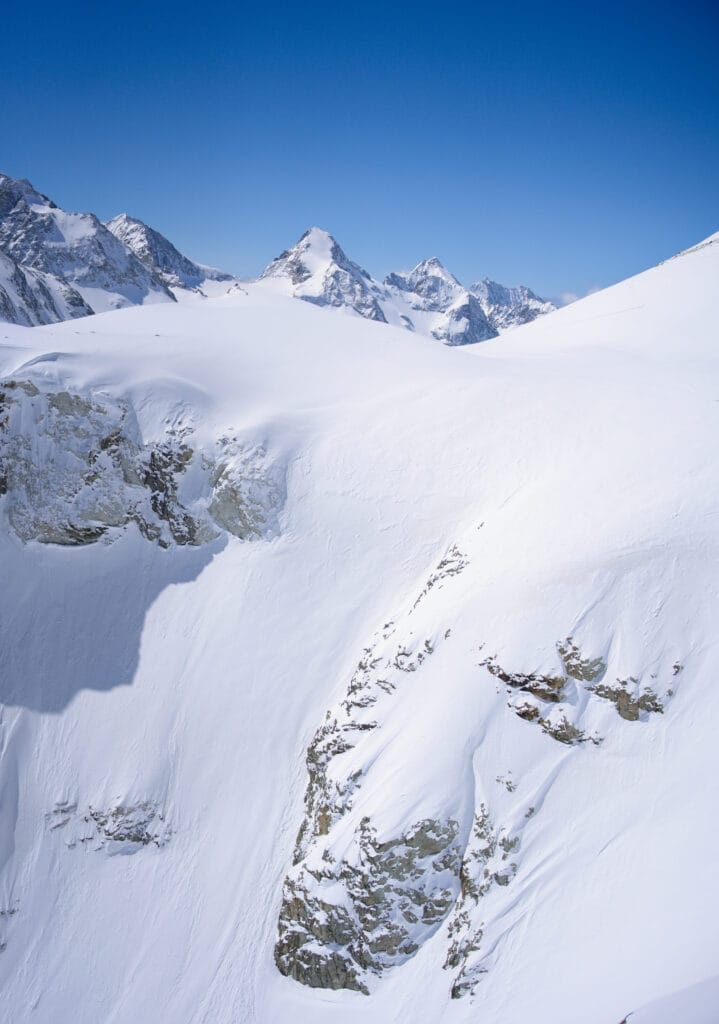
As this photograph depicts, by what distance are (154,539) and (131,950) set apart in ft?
56.0

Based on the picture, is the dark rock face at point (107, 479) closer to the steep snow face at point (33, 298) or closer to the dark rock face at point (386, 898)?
the dark rock face at point (386, 898)

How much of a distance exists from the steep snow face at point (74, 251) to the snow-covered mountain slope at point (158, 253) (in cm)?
3138

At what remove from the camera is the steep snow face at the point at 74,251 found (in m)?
118

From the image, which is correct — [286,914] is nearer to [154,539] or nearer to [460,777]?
[460,777]

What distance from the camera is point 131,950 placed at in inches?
851

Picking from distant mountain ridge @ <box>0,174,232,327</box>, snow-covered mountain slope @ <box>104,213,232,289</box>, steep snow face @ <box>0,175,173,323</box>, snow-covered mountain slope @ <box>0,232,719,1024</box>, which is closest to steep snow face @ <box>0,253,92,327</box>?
distant mountain ridge @ <box>0,174,232,327</box>

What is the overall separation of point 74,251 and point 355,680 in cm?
13126

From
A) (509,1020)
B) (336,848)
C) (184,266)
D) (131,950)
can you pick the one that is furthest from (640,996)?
(184,266)

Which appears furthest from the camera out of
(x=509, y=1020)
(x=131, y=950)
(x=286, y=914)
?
(x=131, y=950)

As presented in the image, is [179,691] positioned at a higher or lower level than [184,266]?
lower

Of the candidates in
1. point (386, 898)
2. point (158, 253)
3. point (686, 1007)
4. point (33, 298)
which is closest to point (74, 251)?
point (33, 298)

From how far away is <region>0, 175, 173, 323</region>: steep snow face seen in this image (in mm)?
117688

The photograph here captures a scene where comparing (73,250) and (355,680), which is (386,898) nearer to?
(355,680)

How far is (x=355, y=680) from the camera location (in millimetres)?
22641
